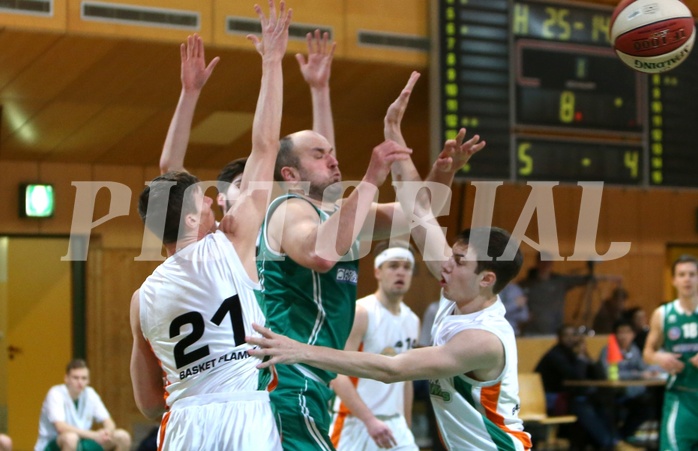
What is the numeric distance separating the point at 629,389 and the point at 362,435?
5444 millimetres

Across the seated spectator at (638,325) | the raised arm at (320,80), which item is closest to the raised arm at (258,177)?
the raised arm at (320,80)

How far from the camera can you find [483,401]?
4.11m

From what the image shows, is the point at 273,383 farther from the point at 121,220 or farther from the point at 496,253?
the point at 121,220

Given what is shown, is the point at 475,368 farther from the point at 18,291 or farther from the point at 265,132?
the point at 18,291

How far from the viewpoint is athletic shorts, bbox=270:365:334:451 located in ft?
13.1

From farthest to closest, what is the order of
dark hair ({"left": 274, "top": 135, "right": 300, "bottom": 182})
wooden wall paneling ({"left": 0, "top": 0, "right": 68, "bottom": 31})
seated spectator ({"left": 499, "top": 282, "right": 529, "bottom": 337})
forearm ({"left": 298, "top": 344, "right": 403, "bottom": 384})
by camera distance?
seated spectator ({"left": 499, "top": 282, "right": 529, "bottom": 337}), wooden wall paneling ({"left": 0, "top": 0, "right": 68, "bottom": 31}), dark hair ({"left": 274, "top": 135, "right": 300, "bottom": 182}), forearm ({"left": 298, "top": 344, "right": 403, "bottom": 384})

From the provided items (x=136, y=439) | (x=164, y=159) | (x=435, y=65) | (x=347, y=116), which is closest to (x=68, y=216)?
(x=136, y=439)

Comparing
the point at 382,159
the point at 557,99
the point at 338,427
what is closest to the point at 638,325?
the point at 557,99

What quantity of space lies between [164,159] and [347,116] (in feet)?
18.8

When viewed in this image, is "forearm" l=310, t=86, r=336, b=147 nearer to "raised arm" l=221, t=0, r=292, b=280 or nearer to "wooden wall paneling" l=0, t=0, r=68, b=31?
"raised arm" l=221, t=0, r=292, b=280

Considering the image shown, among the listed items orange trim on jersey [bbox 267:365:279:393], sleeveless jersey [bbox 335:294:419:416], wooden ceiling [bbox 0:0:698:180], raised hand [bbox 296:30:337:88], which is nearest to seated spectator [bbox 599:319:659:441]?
wooden ceiling [bbox 0:0:698:180]

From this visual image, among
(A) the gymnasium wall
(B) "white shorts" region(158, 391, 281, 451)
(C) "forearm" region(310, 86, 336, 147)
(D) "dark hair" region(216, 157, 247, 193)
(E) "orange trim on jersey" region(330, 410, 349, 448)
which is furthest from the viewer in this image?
(A) the gymnasium wall

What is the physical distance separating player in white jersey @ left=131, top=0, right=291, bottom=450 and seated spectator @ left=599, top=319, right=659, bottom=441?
7887 mm

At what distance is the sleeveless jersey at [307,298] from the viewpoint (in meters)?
4.23
